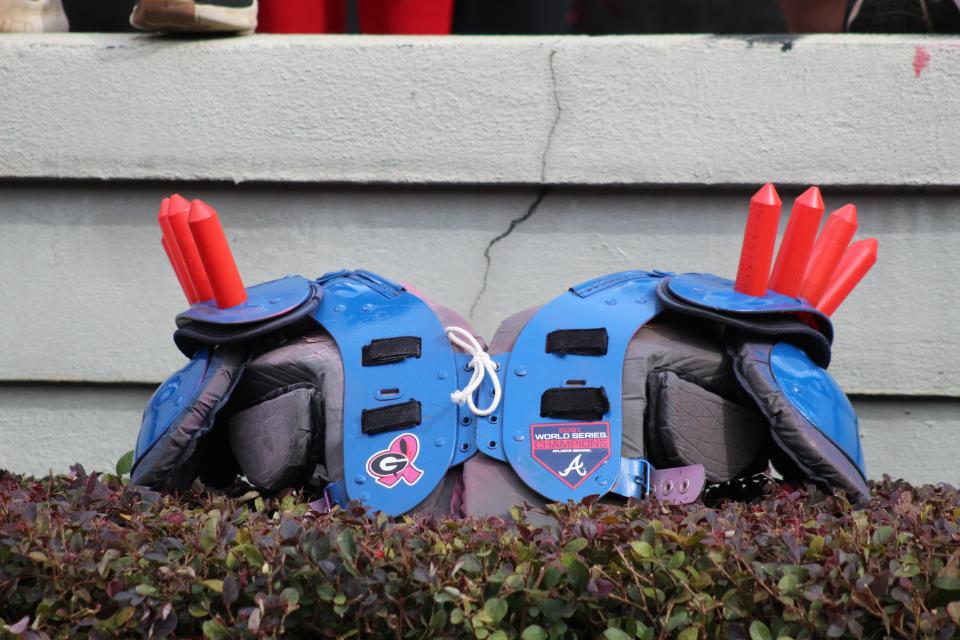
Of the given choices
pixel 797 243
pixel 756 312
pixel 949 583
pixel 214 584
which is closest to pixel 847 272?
pixel 797 243

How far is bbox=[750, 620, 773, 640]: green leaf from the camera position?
1.76 metres

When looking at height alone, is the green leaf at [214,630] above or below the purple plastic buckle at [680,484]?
below

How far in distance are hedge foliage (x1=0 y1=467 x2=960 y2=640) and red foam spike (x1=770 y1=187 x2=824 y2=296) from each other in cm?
54

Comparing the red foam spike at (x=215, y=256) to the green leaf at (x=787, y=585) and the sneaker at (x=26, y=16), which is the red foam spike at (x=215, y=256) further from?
the sneaker at (x=26, y=16)

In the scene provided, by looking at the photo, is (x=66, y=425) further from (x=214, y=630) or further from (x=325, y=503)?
(x=214, y=630)

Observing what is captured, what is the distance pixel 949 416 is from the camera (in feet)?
11.4

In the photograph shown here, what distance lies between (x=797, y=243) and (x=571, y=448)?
0.62 meters

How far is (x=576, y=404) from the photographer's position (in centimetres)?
228

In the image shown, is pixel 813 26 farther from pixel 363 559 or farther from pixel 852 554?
pixel 363 559

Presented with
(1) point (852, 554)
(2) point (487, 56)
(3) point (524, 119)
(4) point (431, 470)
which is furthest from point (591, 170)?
(1) point (852, 554)

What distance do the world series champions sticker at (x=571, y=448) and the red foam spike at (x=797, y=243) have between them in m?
0.49

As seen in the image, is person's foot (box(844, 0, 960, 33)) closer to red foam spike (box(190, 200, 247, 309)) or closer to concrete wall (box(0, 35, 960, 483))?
concrete wall (box(0, 35, 960, 483))

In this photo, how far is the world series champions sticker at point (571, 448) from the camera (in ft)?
7.34

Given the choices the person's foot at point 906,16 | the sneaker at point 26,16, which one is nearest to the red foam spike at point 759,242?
the person's foot at point 906,16
